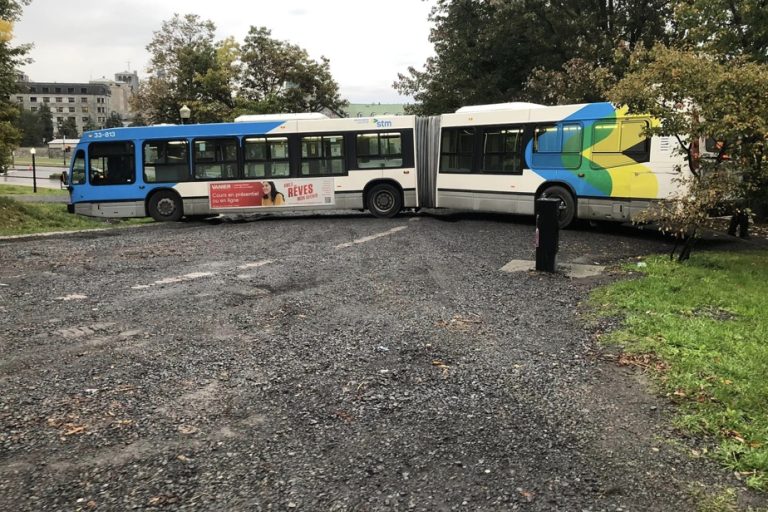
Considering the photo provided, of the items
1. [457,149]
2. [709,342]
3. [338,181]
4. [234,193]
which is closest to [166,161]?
[234,193]

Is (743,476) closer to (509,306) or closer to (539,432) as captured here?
(539,432)

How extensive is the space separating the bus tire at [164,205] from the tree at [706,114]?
13092 mm

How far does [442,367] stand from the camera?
5.38 metres

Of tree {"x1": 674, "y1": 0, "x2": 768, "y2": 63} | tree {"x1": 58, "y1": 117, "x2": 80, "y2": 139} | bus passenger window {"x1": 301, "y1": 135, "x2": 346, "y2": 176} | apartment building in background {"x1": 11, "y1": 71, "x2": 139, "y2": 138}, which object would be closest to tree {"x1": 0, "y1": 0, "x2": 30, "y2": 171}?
bus passenger window {"x1": 301, "y1": 135, "x2": 346, "y2": 176}

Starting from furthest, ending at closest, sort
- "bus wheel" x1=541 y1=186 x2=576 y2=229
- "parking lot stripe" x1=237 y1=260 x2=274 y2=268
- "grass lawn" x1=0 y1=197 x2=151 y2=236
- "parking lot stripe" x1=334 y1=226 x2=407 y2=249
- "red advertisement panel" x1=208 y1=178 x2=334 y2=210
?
"red advertisement panel" x1=208 y1=178 x2=334 y2=210
"grass lawn" x1=0 y1=197 x2=151 y2=236
"bus wheel" x1=541 y1=186 x2=576 y2=229
"parking lot stripe" x1=334 y1=226 x2=407 y2=249
"parking lot stripe" x1=237 y1=260 x2=274 y2=268

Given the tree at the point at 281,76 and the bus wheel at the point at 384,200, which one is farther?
the tree at the point at 281,76

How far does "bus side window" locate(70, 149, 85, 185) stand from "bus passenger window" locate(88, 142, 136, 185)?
0.84ft

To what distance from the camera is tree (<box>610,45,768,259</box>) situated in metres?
8.77

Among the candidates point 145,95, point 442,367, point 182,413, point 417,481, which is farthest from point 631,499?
point 145,95

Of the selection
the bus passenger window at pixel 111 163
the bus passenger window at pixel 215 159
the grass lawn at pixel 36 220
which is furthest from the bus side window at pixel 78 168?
the bus passenger window at pixel 215 159

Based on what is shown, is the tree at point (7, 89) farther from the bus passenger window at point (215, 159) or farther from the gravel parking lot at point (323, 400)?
the gravel parking lot at point (323, 400)

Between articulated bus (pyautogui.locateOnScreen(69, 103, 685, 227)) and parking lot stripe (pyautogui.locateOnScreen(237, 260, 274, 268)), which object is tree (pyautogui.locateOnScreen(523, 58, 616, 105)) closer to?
articulated bus (pyautogui.locateOnScreen(69, 103, 685, 227))

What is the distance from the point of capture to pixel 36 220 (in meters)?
17.4

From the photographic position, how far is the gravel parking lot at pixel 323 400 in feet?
11.3
